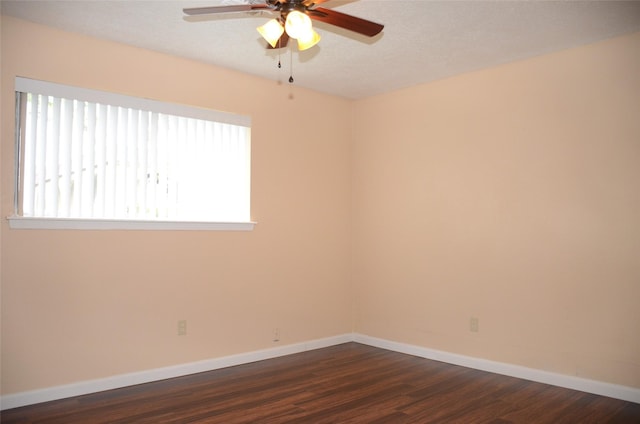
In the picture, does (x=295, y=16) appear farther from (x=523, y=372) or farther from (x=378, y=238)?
(x=523, y=372)

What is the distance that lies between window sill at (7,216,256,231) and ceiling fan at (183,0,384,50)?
1.81 m

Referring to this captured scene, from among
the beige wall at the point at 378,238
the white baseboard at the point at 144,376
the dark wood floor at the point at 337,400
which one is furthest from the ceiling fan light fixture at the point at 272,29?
the white baseboard at the point at 144,376

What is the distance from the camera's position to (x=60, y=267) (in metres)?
3.31

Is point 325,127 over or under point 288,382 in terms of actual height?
over

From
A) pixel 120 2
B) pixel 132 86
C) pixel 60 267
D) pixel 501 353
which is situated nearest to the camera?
pixel 120 2

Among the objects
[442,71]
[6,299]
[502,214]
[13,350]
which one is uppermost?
[442,71]

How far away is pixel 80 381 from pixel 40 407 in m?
0.30

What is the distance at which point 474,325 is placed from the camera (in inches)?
162

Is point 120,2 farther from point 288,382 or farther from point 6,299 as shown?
point 288,382

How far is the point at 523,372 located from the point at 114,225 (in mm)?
3351

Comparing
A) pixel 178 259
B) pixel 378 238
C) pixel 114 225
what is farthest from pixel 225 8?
pixel 378 238

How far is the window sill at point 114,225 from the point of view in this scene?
10.5ft

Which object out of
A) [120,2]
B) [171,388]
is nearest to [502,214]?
[171,388]

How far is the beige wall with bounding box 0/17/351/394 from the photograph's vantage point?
126 inches
